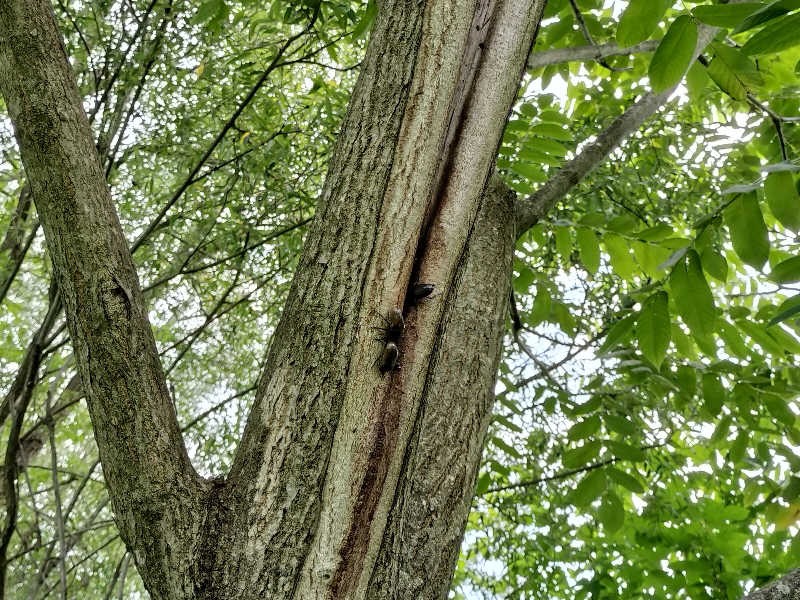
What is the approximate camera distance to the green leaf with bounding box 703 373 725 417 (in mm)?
2205

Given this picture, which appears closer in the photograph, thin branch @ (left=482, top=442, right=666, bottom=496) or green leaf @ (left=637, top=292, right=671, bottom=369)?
green leaf @ (left=637, top=292, right=671, bottom=369)

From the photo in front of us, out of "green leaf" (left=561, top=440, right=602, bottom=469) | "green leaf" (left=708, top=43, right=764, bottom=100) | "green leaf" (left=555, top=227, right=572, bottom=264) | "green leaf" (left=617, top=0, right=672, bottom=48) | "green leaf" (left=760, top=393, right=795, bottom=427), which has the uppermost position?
"green leaf" (left=708, top=43, right=764, bottom=100)

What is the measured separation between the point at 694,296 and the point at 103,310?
132 centimetres

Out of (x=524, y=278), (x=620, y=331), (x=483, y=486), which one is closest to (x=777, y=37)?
(x=620, y=331)

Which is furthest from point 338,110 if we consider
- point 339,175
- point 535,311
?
point 339,175

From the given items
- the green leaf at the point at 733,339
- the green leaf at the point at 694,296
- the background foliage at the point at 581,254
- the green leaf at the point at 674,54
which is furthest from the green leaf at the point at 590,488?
the green leaf at the point at 674,54

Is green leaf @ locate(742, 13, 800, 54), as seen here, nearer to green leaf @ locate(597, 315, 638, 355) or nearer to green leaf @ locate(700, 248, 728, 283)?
green leaf @ locate(700, 248, 728, 283)

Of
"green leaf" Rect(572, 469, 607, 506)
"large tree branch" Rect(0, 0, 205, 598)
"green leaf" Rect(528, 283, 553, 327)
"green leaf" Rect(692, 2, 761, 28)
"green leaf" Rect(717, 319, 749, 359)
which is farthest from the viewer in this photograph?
"green leaf" Rect(528, 283, 553, 327)

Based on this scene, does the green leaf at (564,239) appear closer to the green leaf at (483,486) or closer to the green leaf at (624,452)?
the green leaf at (624,452)

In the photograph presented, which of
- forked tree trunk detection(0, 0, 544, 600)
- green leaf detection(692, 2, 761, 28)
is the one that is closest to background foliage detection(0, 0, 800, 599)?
green leaf detection(692, 2, 761, 28)

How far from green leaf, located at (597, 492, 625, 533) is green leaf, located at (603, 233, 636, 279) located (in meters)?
0.74

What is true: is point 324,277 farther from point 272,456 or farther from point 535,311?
point 535,311

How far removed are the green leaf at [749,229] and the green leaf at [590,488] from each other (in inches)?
33.3

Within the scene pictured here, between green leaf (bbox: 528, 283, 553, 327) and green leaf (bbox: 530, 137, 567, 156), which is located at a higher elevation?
green leaf (bbox: 530, 137, 567, 156)
